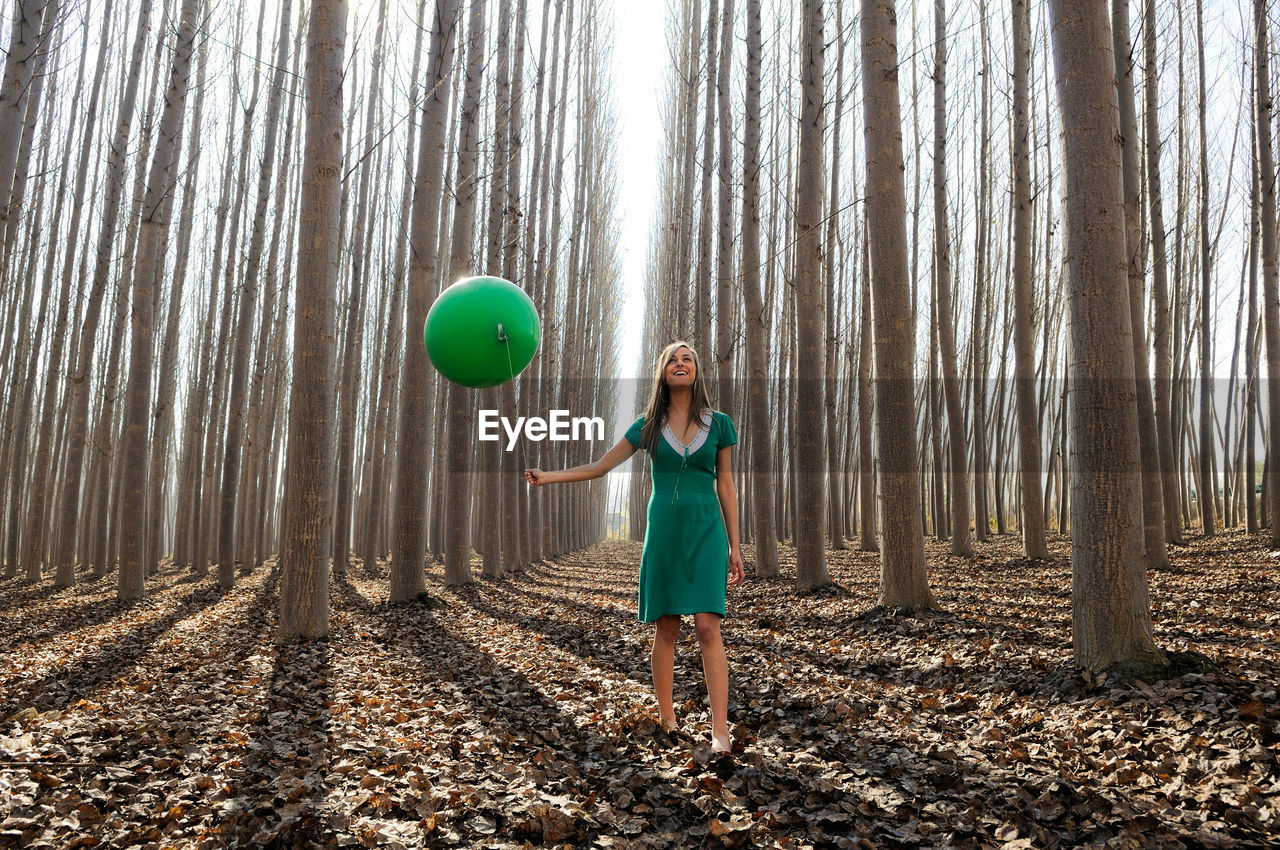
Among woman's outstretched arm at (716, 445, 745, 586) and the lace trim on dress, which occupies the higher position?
the lace trim on dress

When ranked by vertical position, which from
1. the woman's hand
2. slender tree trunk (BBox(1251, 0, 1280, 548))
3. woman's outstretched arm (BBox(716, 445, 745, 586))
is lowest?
the woman's hand

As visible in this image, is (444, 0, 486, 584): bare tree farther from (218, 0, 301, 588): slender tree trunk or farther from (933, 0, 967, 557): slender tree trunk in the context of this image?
(933, 0, 967, 557): slender tree trunk

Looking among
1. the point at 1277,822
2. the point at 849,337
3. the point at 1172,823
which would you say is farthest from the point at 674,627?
the point at 849,337

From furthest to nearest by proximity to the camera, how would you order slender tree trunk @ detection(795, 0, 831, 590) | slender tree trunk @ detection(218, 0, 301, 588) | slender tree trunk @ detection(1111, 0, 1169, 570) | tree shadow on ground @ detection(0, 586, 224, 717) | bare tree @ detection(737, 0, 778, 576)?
slender tree trunk @ detection(218, 0, 301, 588), bare tree @ detection(737, 0, 778, 576), slender tree trunk @ detection(795, 0, 831, 590), slender tree trunk @ detection(1111, 0, 1169, 570), tree shadow on ground @ detection(0, 586, 224, 717)

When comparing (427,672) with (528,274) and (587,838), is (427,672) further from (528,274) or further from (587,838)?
(528,274)

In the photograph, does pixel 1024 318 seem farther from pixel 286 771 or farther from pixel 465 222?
pixel 286 771

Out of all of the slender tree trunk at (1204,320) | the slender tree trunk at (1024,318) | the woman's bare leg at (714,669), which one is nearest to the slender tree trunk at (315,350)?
the woman's bare leg at (714,669)

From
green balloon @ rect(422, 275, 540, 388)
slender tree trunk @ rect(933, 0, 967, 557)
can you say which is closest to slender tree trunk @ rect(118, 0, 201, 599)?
green balloon @ rect(422, 275, 540, 388)

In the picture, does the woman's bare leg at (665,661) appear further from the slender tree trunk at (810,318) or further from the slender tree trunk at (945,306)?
the slender tree trunk at (945,306)

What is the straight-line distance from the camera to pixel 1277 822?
7.19 ft

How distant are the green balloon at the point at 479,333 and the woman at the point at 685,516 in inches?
34.4

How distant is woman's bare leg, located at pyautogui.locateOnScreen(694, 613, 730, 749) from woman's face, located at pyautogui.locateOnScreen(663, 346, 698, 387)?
3.28ft

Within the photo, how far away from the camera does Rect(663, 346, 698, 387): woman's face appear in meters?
3.30

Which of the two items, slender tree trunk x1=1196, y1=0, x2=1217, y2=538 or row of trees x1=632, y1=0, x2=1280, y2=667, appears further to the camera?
slender tree trunk x1=1196, y1=0, x2=1217, y2=538
